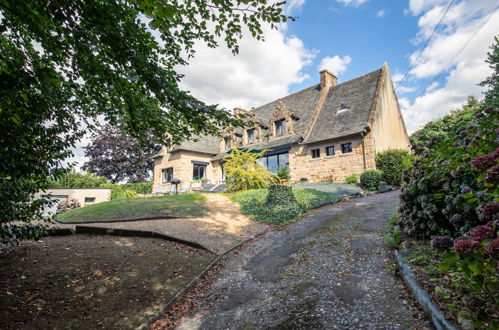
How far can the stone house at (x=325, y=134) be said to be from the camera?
642 inches

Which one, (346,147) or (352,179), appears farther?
(346,147)

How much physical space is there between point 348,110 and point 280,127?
Result: 216 inches

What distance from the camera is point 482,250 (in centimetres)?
159

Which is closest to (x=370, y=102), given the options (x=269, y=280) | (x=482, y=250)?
(x=269, y=280)

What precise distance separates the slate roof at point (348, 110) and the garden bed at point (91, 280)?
45.6ft

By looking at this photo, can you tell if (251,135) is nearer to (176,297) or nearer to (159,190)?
(159,190)

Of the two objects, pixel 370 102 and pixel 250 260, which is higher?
pixel 370 102

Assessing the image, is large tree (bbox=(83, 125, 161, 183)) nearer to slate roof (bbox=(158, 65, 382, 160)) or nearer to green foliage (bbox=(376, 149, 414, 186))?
slate roof (bbox=(158, 65, 382, 160))

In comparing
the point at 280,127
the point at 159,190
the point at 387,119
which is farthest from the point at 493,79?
the point at 159,190

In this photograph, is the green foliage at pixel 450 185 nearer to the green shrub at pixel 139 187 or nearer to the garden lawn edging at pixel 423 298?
the garden lawn edging at pixel 423 298

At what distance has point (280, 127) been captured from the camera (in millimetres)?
21047

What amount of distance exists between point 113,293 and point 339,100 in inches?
774

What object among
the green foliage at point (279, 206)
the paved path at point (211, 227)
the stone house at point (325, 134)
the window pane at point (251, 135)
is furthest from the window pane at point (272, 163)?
the paved path at point (211, 227)

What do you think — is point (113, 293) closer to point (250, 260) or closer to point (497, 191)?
point (250, 260)
